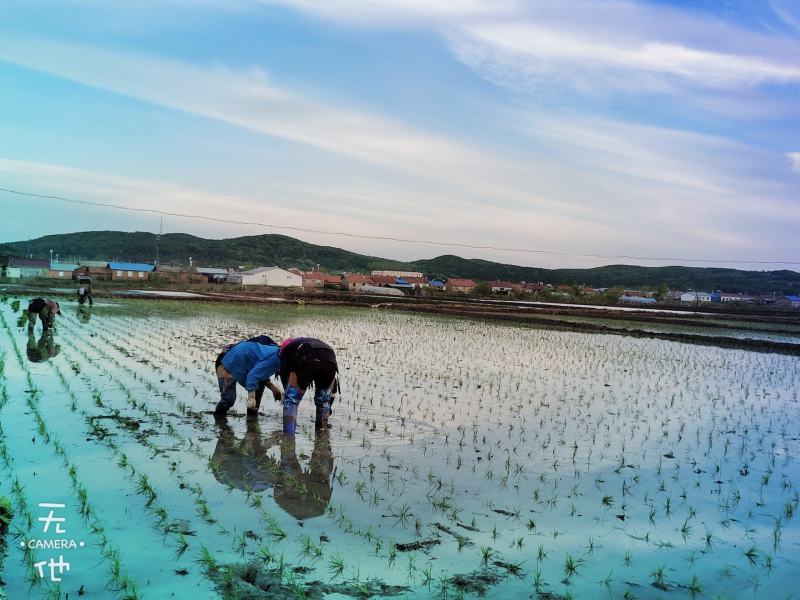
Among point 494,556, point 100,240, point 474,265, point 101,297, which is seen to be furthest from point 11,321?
point 474,265

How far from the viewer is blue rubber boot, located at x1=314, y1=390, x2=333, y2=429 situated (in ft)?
21.4

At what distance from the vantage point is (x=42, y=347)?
1142 centimetres

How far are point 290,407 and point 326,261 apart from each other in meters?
125

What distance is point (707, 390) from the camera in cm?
1098

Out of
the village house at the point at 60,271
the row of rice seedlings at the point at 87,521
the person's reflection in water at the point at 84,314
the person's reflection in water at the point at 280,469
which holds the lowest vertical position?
the person's reflection in water at the point at 280,469

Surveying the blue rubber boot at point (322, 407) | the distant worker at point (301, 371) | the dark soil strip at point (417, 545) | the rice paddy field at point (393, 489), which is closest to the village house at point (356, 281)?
the rice paddy field at point (393, 489)

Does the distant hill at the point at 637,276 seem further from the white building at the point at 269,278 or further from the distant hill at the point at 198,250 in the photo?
the white building at the point at 269,278

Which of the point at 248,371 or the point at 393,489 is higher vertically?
the point at 248,371

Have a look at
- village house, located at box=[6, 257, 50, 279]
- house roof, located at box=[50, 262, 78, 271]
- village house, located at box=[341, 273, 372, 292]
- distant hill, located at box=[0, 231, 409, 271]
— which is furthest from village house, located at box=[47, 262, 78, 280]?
distant hill, located at box=[0, 231, 409, 271]

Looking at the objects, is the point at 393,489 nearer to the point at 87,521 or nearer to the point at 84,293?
the point at 87,521

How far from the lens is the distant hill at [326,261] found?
10838 centimetres

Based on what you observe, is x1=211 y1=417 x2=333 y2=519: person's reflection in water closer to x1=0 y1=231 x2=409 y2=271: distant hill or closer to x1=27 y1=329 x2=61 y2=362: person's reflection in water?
x1=27 y1=329 x2=61 y2=362: person's reflection in water

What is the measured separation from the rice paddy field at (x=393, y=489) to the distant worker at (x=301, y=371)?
14.2 inches

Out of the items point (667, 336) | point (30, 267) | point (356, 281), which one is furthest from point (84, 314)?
point (356, 281)
